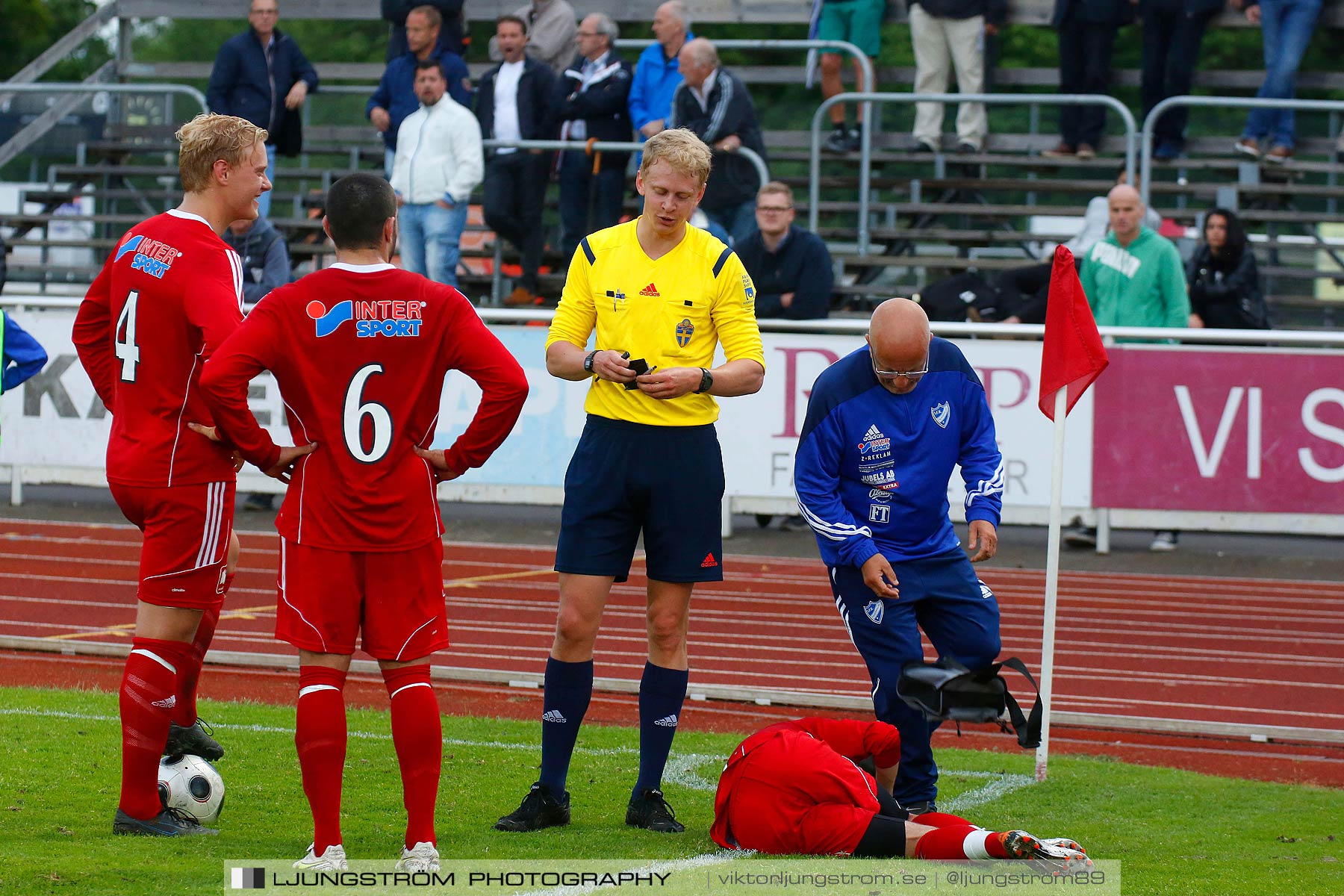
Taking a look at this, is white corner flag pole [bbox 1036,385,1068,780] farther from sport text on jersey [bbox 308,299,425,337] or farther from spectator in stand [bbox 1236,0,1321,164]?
spectator in stand [bbox 1236,0,1321,164]

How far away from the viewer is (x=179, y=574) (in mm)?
5434

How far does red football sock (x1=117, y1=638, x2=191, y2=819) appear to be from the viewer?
5379 millimetres

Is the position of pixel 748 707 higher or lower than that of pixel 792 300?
lower

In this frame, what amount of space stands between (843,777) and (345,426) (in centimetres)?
190

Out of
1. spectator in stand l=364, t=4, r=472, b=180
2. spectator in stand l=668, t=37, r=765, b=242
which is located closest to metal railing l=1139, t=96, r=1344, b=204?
spectator in stand l=668, t=37, r=765, b=242

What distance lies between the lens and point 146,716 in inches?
212

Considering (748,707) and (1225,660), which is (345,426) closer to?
(748,707)

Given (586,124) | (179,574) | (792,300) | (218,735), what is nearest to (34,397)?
(586,124)

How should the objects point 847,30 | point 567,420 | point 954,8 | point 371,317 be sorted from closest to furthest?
point 371,317 < point 567,420 < point 954,8 < point 847,30

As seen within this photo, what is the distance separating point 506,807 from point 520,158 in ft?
33.9

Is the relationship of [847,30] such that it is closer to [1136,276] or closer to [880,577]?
[1136,276]

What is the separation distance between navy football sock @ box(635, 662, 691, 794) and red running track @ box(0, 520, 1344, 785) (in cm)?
180

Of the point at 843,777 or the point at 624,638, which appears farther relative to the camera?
the point at 624,638

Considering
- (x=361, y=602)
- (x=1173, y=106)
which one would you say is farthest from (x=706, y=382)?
(x=1173, y=106)
